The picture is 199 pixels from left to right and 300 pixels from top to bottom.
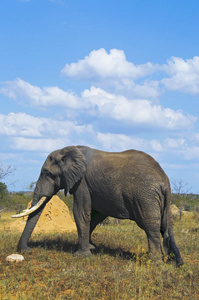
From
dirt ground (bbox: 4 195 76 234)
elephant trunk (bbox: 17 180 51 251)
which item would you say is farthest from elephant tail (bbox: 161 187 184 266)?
dirt ground (bbox: 4 195 76 234)

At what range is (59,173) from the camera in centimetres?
1031

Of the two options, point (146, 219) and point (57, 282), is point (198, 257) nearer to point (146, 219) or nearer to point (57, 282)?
point (146, 219)

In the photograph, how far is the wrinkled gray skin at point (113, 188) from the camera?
28.9 feet

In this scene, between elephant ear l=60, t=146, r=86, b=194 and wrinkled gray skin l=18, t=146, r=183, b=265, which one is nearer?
wrinkled gray skin l=18, t=146, r=183, b=265

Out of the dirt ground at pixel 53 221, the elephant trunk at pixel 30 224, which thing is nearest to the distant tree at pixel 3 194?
the dirt ground at pixel 53 221

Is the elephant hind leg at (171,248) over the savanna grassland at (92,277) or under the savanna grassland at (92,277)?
over

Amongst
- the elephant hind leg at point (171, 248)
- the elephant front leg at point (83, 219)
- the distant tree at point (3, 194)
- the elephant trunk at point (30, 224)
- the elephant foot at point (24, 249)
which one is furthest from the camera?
the distant tree at point (3, 194)

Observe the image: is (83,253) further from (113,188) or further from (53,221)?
(53,221)

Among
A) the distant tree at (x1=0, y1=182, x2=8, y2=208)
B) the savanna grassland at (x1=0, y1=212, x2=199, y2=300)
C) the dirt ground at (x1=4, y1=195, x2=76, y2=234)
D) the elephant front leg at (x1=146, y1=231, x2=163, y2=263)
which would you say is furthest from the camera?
the distant tree at (x1=0, y1=182, x2=8, y2=208)

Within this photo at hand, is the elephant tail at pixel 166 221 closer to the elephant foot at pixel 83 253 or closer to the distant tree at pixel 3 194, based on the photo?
the elephant foot at pixel 83 253

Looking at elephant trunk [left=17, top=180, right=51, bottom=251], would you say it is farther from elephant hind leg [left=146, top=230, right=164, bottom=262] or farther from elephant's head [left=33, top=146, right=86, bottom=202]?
elephant hind leg [left=146, top=230, right=164, bottom=262]

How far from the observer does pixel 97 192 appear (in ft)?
31.4

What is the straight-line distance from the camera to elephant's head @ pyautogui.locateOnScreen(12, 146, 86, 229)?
984 cm

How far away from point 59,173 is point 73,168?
0.66 m
